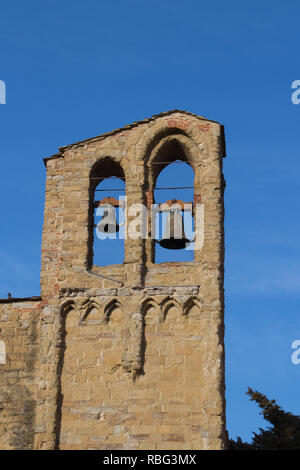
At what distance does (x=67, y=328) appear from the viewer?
18547mm

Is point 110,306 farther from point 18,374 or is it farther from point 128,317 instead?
point 18,374

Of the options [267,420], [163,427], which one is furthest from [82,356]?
[267,420]

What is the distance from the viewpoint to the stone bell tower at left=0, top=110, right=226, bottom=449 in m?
17.5

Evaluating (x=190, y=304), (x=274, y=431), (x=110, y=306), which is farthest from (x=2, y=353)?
(x=274, y=431)

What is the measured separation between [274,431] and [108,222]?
27.8 ft

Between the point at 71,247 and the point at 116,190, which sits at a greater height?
the point at 116,190

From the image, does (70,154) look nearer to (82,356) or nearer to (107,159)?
(107,159)

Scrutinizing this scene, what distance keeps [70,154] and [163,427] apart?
19.2 feet

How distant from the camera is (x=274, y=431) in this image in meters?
25.1

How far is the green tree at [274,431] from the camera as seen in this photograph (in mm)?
24469

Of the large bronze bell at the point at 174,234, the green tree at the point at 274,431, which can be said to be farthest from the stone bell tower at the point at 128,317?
the green tree at the point at 274,431

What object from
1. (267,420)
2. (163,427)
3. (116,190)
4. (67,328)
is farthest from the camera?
(267,420)

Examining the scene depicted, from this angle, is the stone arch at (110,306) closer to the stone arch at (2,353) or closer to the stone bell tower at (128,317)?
the stone bell tower at (128,317)

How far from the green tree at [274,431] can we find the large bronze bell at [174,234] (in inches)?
281
